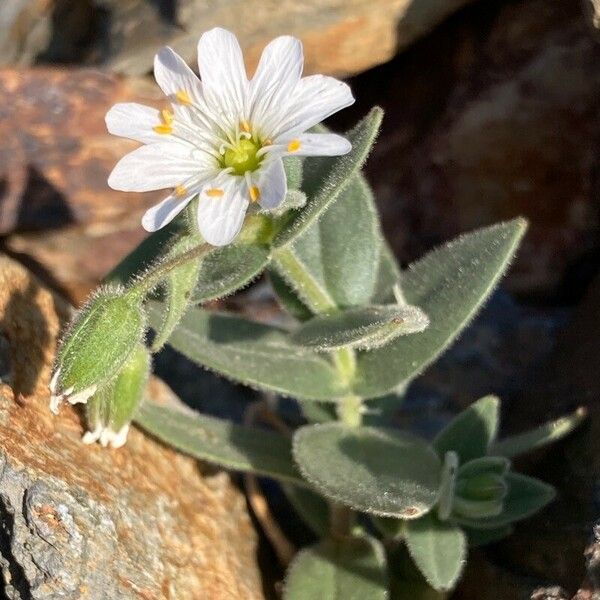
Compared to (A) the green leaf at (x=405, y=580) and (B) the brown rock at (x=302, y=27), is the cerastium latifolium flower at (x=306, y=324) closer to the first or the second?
(A) the green leaf at (x=405, y=580)

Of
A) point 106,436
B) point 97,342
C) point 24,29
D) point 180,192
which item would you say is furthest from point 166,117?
point 24,29

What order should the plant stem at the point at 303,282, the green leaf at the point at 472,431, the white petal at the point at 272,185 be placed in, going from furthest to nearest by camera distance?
the green leaf at the point at 472,431 → the plant stem at the point at 303,282 → the white petal at the point at 272,185

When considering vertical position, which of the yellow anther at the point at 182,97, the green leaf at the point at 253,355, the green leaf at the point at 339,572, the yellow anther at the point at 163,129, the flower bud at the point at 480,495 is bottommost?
the green leaf at the point at 339,572

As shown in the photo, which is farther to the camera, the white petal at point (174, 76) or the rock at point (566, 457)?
the rock at point (566, 457)

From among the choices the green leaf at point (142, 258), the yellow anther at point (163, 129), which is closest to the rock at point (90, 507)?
the green leaf at point (142, 258)

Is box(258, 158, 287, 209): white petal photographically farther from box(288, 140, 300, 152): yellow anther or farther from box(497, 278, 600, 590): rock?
box(497, 278, 600, 590): rock

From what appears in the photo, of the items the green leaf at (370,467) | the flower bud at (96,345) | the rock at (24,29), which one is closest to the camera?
the flower bud at (96,345)

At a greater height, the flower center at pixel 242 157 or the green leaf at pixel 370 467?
the flower center at pixel 242 157
